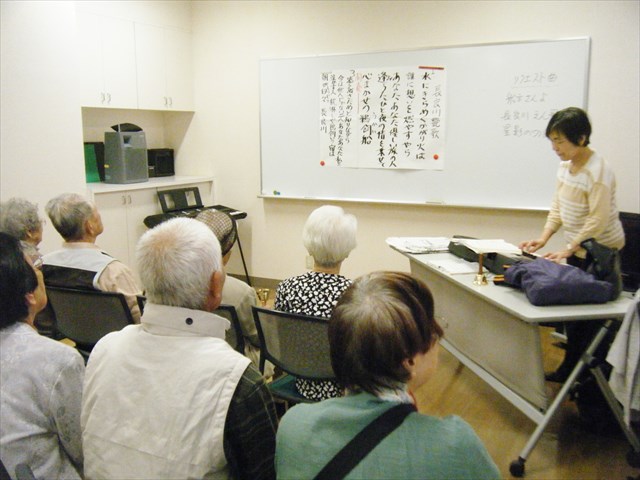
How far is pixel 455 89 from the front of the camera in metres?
4.11

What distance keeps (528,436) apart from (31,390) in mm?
2340

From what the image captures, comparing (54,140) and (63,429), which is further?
(54,140)

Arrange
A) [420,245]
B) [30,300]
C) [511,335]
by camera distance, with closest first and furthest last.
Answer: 1. [30,300]
2. [511,335]
3. [420,245]

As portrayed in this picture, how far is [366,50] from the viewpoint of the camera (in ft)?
14.4

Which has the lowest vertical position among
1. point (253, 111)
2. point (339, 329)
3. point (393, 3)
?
point (339, 329)

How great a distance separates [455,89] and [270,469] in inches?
138

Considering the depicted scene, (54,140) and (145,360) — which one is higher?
(54,140)

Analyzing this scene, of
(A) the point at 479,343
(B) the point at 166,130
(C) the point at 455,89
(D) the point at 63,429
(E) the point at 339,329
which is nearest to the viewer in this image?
(E) the point at 339,329

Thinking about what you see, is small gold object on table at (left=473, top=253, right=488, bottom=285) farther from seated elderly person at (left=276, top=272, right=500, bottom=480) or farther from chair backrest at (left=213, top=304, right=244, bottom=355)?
seated elderly person at (left=276, top=272, right=500, bottom=480)

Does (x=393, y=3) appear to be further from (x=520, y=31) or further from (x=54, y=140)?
(x=54, y=140)

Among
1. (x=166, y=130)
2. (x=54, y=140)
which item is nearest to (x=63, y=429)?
(x=54, y=140)

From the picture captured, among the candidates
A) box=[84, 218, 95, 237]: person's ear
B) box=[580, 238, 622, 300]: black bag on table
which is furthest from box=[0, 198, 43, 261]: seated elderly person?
box=[580, 238, 622, 300]: black bag on table

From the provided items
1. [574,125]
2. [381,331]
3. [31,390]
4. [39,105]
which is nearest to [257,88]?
[39,105]

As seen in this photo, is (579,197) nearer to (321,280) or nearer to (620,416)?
(620,416)
